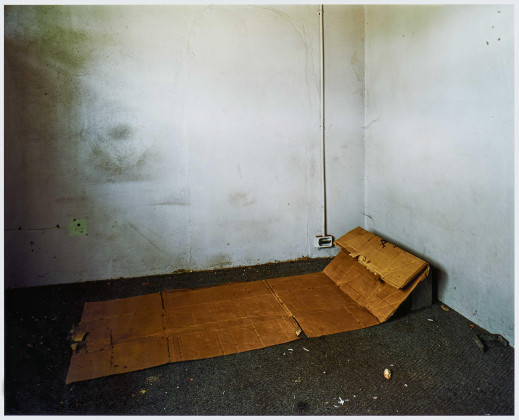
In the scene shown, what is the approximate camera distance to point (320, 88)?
310 centimetres

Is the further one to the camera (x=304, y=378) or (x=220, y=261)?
(x=220, y=261)

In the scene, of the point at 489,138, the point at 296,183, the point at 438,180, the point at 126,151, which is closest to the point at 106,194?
the point at 126,151

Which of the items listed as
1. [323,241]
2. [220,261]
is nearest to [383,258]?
[323,241]

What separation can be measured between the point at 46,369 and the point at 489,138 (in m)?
2.69

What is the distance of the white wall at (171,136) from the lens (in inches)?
103

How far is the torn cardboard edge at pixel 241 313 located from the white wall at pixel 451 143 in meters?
0.27

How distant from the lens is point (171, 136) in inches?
112

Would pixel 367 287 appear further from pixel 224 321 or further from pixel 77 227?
pixel 77 227

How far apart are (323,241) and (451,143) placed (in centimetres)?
139

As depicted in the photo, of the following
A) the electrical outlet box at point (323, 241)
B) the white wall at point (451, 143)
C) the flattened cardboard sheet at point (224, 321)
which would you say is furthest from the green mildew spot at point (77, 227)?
the white wall at point (451, 143)

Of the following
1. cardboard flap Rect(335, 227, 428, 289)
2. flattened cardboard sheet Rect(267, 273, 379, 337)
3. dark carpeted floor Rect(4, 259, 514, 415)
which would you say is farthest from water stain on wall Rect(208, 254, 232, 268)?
dark carpeted floor Rect(4, 259, 514, 415)

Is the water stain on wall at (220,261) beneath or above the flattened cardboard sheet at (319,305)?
above

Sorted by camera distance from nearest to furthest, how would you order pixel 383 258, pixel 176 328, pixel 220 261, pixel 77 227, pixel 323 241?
pixel 176 328 → pixel 383 258 → pixel 77 227 → pixel 220 261 → pixel 323 241

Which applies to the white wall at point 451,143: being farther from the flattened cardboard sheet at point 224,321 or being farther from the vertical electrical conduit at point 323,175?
the flattened cardboard sheet at point 224,321
